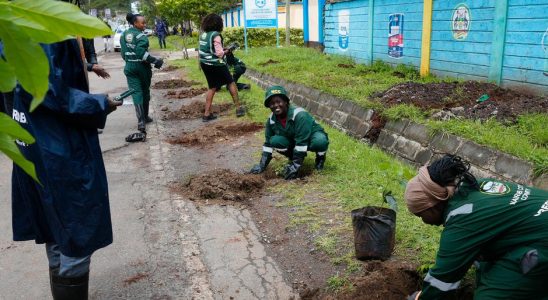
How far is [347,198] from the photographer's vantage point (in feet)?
15.3

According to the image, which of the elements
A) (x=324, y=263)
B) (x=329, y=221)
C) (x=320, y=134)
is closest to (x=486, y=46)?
(x=320, y=134)

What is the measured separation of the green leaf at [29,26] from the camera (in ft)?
2.61

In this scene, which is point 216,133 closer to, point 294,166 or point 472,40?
point 294,166

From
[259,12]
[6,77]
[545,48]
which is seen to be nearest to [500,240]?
[6,77]

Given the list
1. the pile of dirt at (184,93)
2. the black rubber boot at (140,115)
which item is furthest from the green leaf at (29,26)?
the pile of dirt at (184,93)

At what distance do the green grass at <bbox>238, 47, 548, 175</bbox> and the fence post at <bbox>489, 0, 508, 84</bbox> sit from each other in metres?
1.20

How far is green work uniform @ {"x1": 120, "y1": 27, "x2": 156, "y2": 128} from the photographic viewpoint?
7.82 meters

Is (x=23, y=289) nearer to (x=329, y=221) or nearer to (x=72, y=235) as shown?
(x=72, y=235)

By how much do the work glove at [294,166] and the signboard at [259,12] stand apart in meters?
13.4

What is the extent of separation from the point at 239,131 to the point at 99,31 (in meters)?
7.10

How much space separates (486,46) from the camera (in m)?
7.28

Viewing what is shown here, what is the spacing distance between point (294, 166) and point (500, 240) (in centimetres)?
306

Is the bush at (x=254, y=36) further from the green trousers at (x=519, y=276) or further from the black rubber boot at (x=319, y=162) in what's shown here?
the green trousers at (x=519, y=276)

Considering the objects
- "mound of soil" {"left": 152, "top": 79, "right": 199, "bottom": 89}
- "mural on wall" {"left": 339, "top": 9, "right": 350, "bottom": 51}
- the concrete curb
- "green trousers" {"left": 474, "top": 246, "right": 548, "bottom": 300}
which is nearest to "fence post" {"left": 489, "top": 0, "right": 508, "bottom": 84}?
the concrete curb
